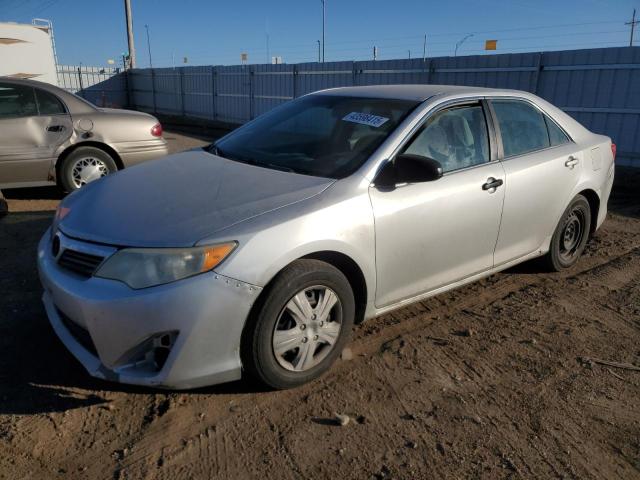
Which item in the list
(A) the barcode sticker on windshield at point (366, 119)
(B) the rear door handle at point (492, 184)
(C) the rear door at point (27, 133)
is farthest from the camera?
(C) the rear door at point (27, 133)

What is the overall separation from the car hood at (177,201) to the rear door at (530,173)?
160cm

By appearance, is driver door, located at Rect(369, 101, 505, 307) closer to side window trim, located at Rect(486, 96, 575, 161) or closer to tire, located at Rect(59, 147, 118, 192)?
side window trim, located at Rect(486, 96, 575, 161)

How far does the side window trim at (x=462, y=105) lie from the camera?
10.7ft

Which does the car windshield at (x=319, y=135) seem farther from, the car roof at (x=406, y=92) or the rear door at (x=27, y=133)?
the rear door at (x=27, y=133)

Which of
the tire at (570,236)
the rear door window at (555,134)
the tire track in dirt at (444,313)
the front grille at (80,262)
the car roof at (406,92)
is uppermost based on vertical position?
the car roof at (406,92)

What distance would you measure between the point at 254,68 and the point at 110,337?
15.3 meters

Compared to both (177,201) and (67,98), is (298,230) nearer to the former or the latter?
(177,201)

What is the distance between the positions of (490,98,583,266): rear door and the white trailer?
14.3m

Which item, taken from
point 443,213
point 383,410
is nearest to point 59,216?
point 383,410

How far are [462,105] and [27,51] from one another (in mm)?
14630

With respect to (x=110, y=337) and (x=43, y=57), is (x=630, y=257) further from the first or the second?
(x=43, y=57)

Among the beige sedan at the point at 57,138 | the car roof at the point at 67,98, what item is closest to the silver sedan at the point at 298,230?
the beige sedan at the point at 57,138

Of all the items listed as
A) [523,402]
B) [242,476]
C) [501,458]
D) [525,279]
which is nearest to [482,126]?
[525,279]

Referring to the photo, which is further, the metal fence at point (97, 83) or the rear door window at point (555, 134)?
the metal fence at point (97, 83)
